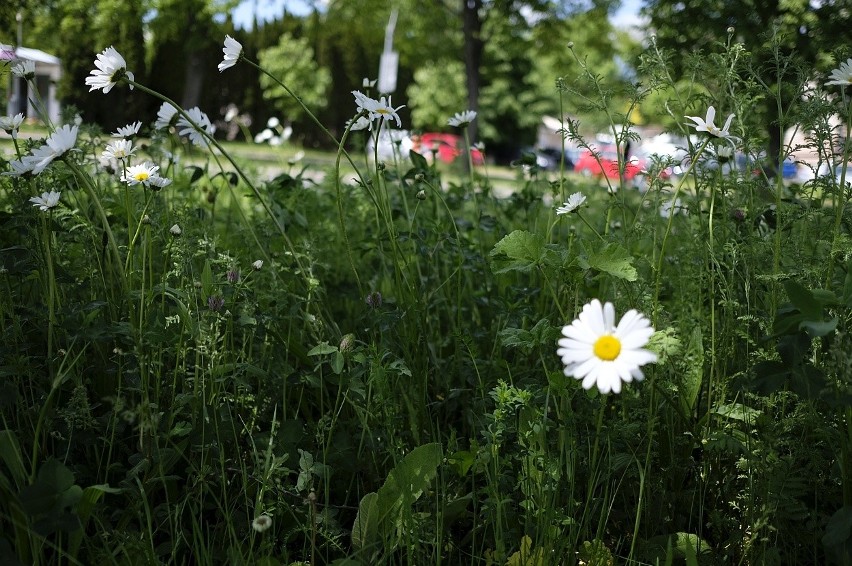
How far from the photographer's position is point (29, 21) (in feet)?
11.2

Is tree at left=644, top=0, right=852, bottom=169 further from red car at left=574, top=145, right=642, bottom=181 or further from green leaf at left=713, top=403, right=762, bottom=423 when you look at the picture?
green leaf at left=713, top=403, right=762, bottom=423

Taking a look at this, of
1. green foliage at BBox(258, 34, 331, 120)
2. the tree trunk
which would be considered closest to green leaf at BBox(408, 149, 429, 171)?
the tree trunk

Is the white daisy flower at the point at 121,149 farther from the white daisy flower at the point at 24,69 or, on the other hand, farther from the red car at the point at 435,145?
the red car at the point at 435,145

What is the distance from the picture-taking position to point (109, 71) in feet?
5.26

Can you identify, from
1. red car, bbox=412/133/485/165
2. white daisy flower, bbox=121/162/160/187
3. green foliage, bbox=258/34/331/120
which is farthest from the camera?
green foliage, bbox=258/34/331/120

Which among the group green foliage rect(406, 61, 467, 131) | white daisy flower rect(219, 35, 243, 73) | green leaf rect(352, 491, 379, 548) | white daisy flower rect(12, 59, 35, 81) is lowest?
green leaf rect(352, 491, 379, 548)

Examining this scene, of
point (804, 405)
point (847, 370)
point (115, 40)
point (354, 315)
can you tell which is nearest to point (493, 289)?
point (354, 315)

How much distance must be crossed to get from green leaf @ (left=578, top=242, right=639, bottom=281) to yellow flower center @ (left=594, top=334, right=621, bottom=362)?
329 millimetres

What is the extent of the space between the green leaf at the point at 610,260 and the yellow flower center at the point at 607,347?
329 millimetres

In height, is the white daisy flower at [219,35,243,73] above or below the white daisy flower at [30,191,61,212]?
above

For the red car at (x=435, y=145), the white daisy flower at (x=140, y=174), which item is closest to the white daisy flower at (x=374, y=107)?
the white daisy flower at (x=140, y=174)

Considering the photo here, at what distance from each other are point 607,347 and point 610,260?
39 centimetres

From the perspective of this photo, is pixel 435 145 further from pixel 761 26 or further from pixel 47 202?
pixel 47 202

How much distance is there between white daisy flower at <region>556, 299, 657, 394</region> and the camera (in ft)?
3.58
